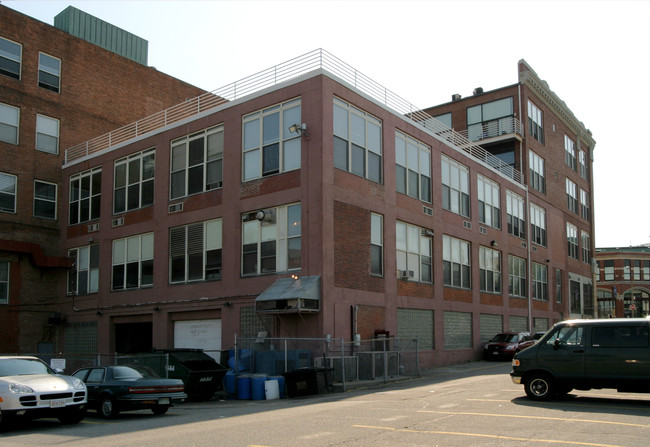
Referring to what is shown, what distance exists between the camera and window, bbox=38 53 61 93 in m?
35.2

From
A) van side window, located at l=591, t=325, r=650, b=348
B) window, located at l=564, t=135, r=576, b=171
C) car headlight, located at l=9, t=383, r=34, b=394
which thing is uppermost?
window, located at l=564, t=135, r=576, b=171

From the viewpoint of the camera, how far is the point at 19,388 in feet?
44.5

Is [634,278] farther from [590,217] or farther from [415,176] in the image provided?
[415,176]

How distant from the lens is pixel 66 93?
36.1 m

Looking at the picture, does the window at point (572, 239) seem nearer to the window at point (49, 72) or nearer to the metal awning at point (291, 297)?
the metal awning at point (291, 297)

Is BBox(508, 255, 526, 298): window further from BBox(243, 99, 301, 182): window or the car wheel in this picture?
the car wheel

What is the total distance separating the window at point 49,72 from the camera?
35188 mm

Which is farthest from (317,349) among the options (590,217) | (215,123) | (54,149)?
(590,217)

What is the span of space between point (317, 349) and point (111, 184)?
15.7 meters

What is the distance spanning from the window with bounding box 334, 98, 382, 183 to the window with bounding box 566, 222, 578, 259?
2743 cm

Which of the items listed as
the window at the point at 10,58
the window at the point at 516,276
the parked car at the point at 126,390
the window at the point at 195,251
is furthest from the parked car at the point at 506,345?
the window at the point at 10,58

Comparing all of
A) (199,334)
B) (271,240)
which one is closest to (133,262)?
(199,334)

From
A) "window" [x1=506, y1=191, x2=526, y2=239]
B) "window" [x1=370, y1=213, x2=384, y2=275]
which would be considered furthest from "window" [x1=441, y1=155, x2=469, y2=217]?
"window" [x1=370, y1=213, x2=384, y2=275]

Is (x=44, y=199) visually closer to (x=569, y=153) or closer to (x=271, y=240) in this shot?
(x=271, y=240)
